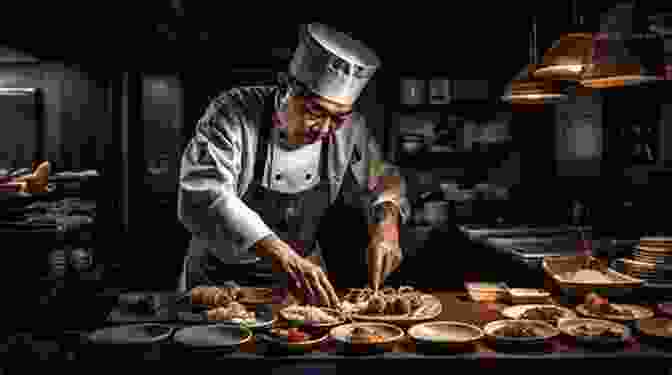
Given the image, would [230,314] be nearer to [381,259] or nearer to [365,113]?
[381,259]

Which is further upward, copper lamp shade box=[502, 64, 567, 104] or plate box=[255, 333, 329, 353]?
copper lamp shade box=[502, 64, 567, 104]

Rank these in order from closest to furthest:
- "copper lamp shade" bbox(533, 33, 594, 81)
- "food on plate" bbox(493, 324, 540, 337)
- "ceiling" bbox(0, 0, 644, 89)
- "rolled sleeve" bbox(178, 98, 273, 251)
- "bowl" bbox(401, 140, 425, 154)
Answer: "food on plate" bbox(493, 324, 540, 337)
"rolled sleeve" bbox(178, 98, 273, 251)
"copper lamp shade" bbox(533, 33, 594, 81)
"ceiling" bbox(0, 0, 644, 89)
"bowl" bbox(401, 140, 425, 154)

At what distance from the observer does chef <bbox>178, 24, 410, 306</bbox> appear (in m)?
2.51

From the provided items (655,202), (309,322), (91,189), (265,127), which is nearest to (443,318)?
(309,322)

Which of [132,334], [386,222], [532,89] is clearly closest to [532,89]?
[532,89]

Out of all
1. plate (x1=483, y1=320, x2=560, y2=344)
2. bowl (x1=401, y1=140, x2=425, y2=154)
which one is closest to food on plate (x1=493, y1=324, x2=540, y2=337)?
plate (x1=483, y1=320, x2=560, y2=344)

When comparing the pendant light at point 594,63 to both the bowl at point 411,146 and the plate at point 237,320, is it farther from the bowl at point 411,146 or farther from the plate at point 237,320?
the bowl at point 411,146

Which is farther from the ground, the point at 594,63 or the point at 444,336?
the point at 594,63

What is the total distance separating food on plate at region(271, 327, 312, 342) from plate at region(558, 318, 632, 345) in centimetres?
82

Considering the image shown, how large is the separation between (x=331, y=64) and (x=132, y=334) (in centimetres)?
127

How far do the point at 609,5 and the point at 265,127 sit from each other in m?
4.46

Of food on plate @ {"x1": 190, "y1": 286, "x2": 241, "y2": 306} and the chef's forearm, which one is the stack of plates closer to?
the chef's forearm

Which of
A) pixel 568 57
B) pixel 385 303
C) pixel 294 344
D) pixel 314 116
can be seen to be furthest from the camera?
pixel 568 57

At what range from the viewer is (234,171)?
277cm
